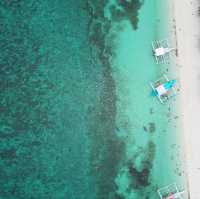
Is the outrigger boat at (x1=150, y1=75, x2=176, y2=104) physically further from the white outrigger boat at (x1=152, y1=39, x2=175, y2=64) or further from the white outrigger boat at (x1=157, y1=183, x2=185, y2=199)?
the white outrigger boat at (x1=157, y1=183, x2=185, y2=199)

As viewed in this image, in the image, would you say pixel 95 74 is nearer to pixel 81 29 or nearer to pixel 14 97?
pixel 81 29

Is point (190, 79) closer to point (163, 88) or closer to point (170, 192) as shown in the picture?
point (163, 88)

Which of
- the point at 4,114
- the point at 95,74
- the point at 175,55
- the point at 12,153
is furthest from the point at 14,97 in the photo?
the point at 175,55

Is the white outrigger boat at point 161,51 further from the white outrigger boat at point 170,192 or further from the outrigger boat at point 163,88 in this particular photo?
the white outrigger boat at point 170,192

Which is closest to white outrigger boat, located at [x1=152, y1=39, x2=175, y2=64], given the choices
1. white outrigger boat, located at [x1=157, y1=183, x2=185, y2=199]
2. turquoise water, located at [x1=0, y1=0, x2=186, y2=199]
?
turquoise water, located at [x1=0, y1=0, x2=186, y2=199]

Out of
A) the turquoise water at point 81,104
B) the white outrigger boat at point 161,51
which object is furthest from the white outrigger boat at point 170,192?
the white outrigger boat at point 161,51

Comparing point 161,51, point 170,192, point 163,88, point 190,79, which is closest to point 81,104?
point 163,88
